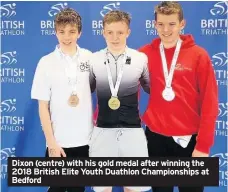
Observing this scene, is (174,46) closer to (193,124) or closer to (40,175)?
(193,124)

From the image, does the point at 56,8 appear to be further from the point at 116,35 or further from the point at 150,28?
the point at 150,28

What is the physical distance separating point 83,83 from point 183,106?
63 centimetres

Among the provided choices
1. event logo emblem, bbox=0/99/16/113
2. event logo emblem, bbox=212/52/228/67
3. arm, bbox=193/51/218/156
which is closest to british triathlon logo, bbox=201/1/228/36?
event logo emblem, bbox=212/52/228/67

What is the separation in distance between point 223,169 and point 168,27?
3.41ft

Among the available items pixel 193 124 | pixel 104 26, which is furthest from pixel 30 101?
pixel 193 124

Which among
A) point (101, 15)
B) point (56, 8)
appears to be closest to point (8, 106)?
point (56, 8)

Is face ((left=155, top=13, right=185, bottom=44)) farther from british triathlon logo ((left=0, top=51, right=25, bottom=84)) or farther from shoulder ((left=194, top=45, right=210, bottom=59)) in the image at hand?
british triathlon logo ((left=0, top=51, right=25, bottom=84))

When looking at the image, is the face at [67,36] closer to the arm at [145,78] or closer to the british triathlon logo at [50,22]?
the british triathlon logo at [50,22]

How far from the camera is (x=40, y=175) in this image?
7.33ft

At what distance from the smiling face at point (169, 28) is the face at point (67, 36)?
0.51 metres

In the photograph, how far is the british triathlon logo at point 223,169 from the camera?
2.31 metres

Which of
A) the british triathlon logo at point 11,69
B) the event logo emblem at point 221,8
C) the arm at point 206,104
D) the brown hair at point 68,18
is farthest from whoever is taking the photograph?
the british triathlon logo at point 11,69

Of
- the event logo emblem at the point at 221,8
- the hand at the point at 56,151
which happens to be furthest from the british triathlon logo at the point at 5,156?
the event logo emblem at the point at 221,8
